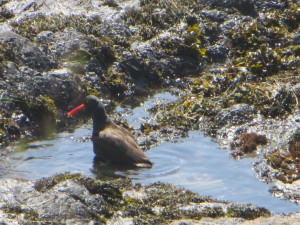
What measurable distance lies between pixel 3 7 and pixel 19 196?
7.55 m

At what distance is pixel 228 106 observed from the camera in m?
11.5

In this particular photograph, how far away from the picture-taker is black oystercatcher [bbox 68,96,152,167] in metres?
10.0

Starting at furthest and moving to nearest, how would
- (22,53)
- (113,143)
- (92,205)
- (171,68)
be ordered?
(171,68)
(22,53)
(113,143)
(92,205)

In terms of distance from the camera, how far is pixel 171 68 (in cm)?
1355

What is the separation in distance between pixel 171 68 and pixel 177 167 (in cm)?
390

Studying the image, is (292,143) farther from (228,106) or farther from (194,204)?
(194,204)

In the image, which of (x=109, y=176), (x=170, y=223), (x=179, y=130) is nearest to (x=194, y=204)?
(x=170, y=223)

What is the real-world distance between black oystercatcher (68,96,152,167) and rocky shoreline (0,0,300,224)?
41 centimetres

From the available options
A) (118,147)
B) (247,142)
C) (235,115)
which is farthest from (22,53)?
(247,142)

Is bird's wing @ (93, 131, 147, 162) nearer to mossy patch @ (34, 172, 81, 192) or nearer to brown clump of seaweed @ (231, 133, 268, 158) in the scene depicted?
brown clump of seaweed @ (231, 133, 268, 158)

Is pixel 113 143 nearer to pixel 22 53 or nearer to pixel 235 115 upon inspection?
pixel 235 115

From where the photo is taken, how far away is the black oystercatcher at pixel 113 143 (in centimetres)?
1003

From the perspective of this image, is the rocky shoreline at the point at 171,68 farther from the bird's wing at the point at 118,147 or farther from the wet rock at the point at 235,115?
the bird's wing at the point at 118,147

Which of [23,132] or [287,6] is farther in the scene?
[287,6]
